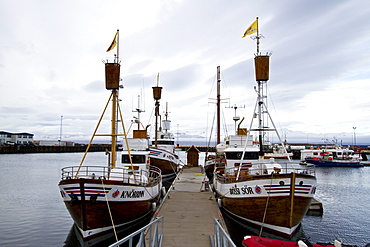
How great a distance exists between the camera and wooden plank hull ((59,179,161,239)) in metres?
11.3

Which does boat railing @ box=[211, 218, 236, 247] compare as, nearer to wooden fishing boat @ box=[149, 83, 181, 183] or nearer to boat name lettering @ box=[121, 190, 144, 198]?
boat name lettering @ box=[121, 190, 144, 198]

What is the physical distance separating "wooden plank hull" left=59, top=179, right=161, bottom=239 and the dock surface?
1.98 meters

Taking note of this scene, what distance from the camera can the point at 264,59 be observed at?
50.0 feet

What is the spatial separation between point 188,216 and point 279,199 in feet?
14.7

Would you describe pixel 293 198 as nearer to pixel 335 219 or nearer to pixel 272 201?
pixel 272 201

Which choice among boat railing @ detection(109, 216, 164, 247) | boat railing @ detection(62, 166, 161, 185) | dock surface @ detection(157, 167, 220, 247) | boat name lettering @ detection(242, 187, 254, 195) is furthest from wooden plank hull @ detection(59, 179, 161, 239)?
boat name lettering @ detection(242, 187, 254, 195)

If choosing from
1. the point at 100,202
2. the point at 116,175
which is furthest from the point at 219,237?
the point at 116,175

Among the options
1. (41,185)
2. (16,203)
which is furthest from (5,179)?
(16,203)

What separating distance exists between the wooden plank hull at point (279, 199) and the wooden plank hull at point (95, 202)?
19.9ft

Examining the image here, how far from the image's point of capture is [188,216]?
1333 centimetres

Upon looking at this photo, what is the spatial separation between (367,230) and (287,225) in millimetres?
8601

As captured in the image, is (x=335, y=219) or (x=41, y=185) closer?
(x=335, y=219)

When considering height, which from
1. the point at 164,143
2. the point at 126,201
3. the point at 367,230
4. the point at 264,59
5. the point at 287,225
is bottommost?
the point at 367,230

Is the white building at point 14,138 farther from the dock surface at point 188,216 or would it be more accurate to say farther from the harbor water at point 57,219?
the dock surface at point 188,216
